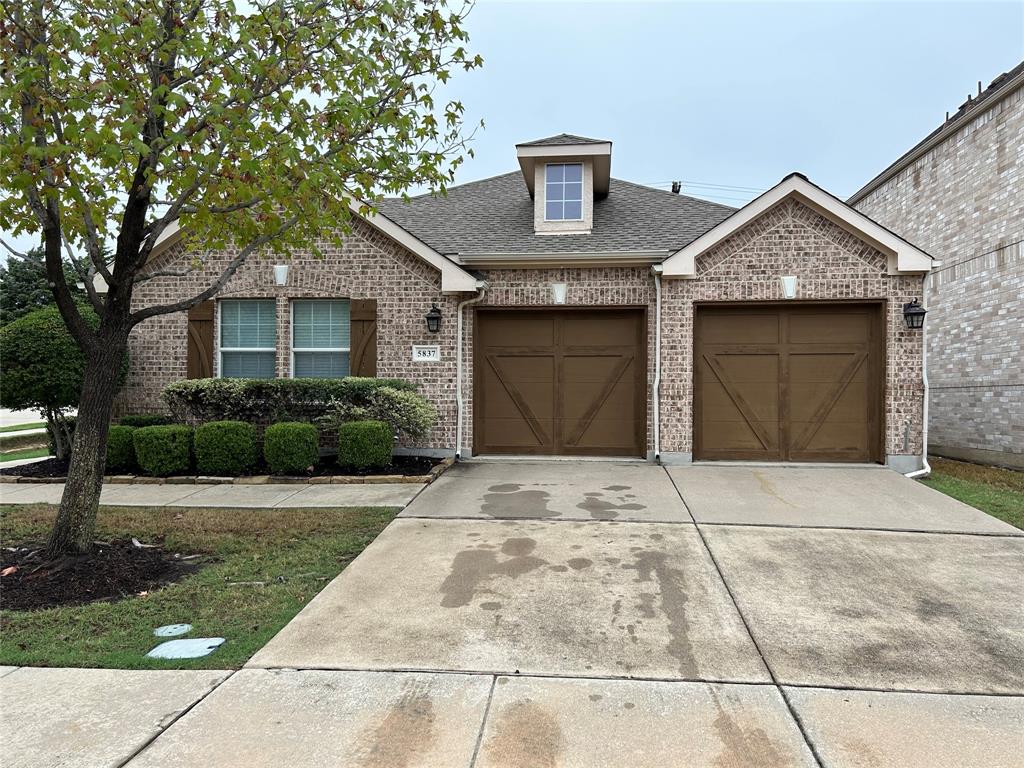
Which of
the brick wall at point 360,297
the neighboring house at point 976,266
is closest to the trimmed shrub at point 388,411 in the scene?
the brick wall at point 360,297

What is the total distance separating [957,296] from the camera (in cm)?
1178

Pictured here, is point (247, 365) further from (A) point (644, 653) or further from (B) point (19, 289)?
(B) point (19, 289)

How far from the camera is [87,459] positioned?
194 inches

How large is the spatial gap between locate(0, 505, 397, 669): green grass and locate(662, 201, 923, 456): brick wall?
5236 millimetres

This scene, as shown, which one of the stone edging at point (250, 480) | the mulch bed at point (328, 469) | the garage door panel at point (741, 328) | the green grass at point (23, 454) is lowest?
the green grass at point (23, 454)

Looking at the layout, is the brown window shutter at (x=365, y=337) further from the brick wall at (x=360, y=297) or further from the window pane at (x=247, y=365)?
the window pane at (x=247, y=365)

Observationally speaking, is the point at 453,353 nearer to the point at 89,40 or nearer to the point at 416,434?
the point at 416,434

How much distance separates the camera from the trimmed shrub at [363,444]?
8.59 meters

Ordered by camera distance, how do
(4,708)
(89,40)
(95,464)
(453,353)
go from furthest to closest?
(453,353) < (95,464) < (89,40) < (4,708)

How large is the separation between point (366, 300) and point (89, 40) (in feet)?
18.7

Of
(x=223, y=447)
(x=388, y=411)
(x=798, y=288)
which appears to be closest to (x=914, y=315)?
(x=798, y=288)

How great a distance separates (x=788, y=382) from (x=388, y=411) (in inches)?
252

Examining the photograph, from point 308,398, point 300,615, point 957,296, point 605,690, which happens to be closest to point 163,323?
point 308,398

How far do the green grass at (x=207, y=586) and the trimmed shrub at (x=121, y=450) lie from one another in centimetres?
181
